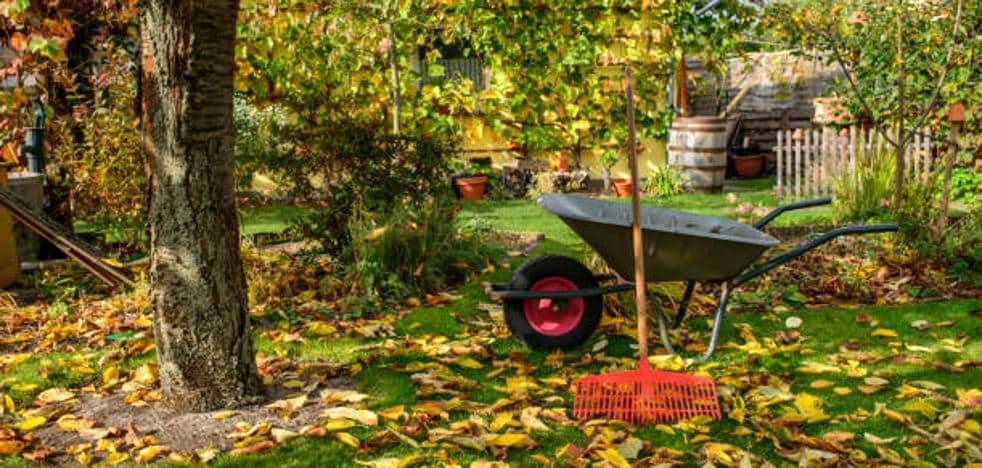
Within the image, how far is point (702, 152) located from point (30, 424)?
370 inches

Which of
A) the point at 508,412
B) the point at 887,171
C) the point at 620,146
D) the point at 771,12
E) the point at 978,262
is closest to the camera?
the point at 508,412

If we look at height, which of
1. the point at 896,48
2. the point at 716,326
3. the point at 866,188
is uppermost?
the point at 896,48

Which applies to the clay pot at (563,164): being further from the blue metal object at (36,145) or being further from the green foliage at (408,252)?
the blue metal object at (36,145)

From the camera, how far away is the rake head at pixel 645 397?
11.9ft

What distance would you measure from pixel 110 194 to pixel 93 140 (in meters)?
0.48

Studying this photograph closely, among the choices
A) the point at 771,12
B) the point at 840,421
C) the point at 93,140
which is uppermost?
the point at 771,12

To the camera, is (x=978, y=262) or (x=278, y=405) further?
(x=978, y=262)

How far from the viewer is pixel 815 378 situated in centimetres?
418

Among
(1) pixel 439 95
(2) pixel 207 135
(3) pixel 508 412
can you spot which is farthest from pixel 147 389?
(1) pixel 439 95

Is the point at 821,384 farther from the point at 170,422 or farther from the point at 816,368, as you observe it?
the point at 170,422

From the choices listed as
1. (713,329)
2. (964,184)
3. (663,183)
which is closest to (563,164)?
(663,183)

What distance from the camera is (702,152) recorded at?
11625mm

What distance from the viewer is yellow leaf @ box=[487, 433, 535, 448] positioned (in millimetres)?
3352

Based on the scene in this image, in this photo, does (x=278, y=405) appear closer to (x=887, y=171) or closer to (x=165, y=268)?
(x=165, y=268)
